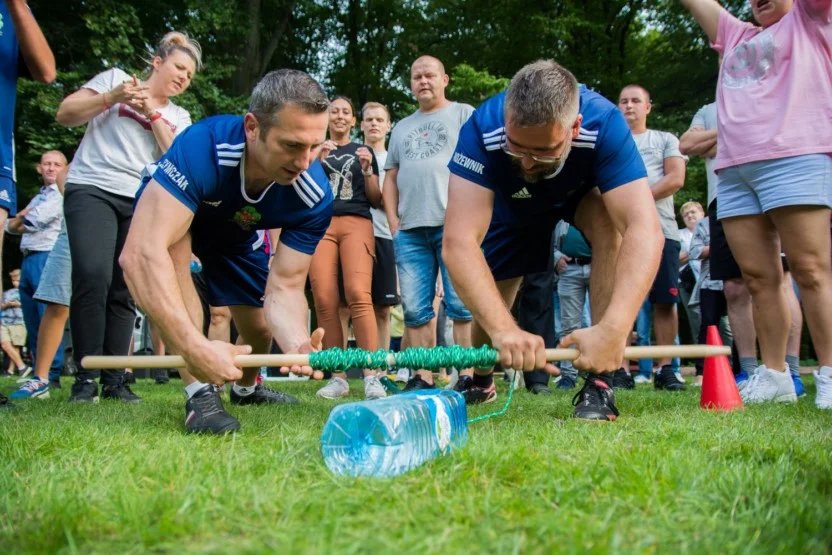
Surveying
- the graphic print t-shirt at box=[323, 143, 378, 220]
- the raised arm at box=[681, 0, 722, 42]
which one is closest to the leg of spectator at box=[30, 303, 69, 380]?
the graphic print t-shirt at box=[323, 143, 378, 220]

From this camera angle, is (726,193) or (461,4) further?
A: (461,4)

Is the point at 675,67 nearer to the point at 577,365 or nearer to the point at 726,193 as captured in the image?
the point at 726,193

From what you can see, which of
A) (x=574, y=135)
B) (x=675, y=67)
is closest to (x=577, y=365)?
(x=574, y=135)

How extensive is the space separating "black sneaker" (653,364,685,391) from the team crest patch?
161 inches

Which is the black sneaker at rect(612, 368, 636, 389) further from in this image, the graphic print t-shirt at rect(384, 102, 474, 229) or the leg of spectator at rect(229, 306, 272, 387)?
the leg of spectator at rect(229, 306, 272, 387)

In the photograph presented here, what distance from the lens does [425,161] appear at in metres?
5.84

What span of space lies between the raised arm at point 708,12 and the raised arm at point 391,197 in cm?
256

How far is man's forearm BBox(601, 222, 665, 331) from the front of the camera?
3.22 m

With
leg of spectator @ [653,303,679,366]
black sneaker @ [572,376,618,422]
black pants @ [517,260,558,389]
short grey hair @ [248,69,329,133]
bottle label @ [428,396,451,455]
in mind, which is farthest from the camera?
leg of spectator @ [653,303,679,366]

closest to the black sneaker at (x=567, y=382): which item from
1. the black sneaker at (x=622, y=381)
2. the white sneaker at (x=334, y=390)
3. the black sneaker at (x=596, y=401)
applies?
Result: the black sneaker at (x=622, y=381)

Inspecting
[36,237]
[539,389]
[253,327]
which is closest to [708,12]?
[539,389]

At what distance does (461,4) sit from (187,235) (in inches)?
763

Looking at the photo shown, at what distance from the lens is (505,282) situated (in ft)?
14.9

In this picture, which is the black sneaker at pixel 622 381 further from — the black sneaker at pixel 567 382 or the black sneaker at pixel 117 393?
the black sneaker at pixel 117 393
